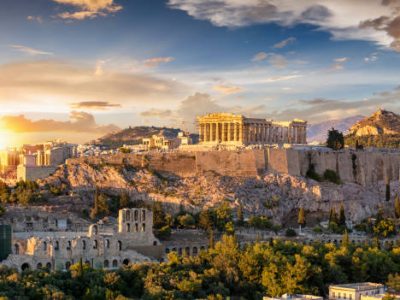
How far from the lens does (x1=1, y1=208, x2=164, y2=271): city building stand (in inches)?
1753

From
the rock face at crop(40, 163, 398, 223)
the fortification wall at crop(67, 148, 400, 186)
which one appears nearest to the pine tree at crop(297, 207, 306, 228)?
the rock face at crop(40, 163, 398, 223)

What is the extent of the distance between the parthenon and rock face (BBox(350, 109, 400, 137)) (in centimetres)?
3985

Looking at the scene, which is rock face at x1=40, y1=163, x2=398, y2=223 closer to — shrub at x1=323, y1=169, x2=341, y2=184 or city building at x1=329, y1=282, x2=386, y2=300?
shrub at x1=323, y1=169, x2=341, y2=184

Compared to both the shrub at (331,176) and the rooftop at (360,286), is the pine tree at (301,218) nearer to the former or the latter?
the shrub at (331,176)

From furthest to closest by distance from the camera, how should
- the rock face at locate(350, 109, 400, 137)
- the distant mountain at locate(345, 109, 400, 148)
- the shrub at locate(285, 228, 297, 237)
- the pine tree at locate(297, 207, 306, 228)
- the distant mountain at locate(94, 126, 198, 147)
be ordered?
1. the distant mountain at locate(94, 126, 198, 147)
2. the rock face at locate(350, 109, 400, 137)
3. the distant mountain at locate(345, 109, 400, 148)
4. the pine tree at locate(297, 207, 306, 228)
5. the shrub at locate(285, 228, 297, 237)

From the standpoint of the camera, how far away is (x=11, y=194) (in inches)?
2397

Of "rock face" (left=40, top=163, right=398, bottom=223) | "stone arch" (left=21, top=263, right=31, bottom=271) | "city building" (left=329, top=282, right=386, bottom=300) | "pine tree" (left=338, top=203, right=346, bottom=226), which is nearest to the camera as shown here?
"city building" (left=329, top=282, right=386, bottom=300)

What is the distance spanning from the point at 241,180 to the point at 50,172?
47.4 feet

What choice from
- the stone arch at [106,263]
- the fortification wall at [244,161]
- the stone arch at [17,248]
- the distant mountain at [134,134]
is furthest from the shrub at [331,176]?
the distant mountain at [134,134]

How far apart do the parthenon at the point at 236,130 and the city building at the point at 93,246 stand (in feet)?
102

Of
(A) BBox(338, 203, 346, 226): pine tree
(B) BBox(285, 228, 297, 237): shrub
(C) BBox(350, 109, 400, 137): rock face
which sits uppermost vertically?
(C) BBox(350, 109, 400, 137): rock face

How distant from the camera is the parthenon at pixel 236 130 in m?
82.0

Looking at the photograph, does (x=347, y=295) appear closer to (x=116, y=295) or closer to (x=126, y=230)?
(x=116, y=295)

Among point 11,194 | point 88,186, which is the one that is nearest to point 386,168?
point 88,186
